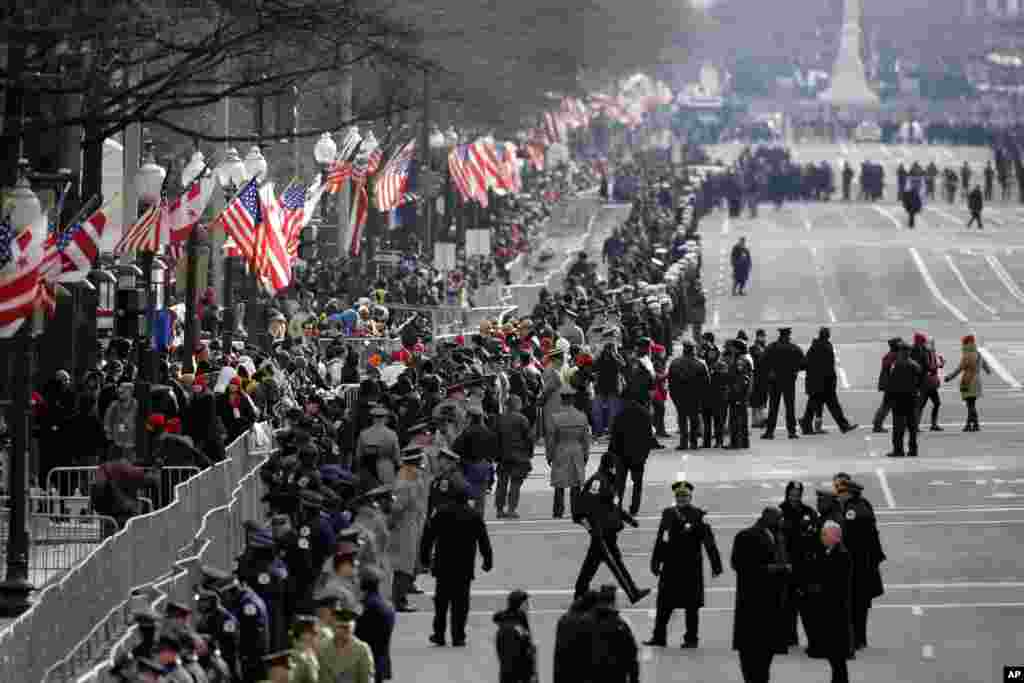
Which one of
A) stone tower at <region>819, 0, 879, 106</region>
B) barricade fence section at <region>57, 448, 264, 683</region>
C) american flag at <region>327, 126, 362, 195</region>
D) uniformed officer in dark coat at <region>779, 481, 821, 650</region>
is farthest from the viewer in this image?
stone tower at <region>819, 0, 879, 106</region>

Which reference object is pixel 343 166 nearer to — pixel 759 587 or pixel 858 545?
pixel 858 545

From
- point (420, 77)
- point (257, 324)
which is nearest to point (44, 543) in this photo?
point (257, 324)

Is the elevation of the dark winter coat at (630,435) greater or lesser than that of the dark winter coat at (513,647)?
greater

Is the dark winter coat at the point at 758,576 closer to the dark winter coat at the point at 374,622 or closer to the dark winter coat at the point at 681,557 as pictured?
the dark winter coat at the point at 681,557

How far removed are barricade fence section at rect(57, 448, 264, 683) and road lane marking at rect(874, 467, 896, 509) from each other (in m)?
7.47

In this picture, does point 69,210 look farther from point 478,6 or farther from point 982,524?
point 478,6

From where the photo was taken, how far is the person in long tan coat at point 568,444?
103 ft

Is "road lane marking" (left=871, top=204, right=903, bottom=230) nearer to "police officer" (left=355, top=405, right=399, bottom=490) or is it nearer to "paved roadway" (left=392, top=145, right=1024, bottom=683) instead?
"paved roadway" (left=392, top=145, right=1024, bottom=683)

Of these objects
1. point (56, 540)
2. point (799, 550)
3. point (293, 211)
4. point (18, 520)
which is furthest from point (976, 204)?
point (799, 550)

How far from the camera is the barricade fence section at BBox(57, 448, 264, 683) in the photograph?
62.2 ft

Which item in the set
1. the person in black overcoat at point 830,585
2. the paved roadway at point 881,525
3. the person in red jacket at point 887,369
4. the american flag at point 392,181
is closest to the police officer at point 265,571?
the paved roadway at point 881,525

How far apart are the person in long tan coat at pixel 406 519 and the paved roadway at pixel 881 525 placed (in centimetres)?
37

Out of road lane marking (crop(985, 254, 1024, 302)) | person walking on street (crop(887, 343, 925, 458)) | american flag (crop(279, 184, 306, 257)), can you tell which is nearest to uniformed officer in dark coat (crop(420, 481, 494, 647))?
person walking on street (crop(887, 343, 925, 458))

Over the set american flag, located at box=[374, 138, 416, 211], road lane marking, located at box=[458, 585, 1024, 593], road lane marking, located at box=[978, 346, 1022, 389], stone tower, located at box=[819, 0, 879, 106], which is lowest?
road lane marking, located at box=[458, 585, 1024, 593]
